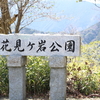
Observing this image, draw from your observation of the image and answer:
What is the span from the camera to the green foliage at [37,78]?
16.3 ft

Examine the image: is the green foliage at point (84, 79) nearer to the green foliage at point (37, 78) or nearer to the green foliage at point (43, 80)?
the green foliage at point (43, 80)

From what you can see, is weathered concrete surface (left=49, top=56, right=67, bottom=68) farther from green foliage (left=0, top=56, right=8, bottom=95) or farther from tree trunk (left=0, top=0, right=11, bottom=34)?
tree trunk (left=0, top=0, right=11, bottom=34)

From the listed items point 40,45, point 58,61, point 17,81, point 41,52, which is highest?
point 40,45

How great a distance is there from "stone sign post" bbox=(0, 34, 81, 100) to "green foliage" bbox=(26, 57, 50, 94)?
687 mm

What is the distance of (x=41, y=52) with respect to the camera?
404cm

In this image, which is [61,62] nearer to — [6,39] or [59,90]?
[59,90]

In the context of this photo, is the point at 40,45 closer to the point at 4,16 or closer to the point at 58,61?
the point at 58,61

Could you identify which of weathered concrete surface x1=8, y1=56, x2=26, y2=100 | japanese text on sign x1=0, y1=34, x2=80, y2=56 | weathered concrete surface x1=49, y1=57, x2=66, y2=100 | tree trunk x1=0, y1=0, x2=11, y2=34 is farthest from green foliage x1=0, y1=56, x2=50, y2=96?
tree trunk x1=0, y1=0, x2=11, y2=34

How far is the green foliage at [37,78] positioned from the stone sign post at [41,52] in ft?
2.25

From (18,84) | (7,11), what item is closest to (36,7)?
(7,11)

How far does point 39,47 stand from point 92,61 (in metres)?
3.67

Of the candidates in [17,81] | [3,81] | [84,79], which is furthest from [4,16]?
[84,79]

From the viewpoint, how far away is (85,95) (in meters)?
4.94

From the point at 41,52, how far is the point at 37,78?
1187 mm
